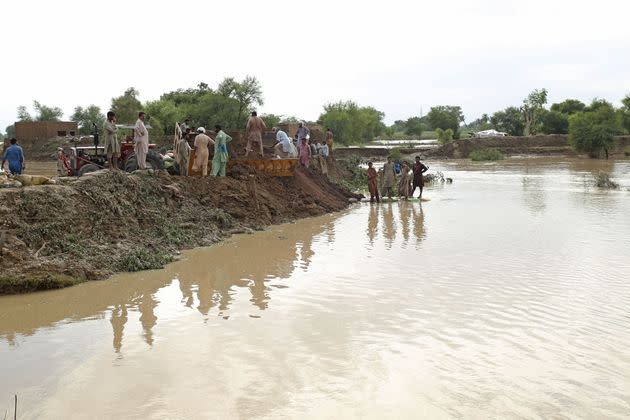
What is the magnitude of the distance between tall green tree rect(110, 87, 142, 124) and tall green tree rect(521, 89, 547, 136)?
40538 mm

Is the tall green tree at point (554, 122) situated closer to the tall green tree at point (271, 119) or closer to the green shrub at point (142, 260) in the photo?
the tall green tree at point (271, 119)

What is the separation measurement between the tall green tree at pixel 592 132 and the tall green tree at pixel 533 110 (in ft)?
53.1

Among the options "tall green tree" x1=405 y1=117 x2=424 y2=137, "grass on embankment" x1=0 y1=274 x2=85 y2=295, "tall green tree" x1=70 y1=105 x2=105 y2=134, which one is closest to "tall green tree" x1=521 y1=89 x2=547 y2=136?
"tall green tree" x1=405 y1=117 x2=424 y2=137

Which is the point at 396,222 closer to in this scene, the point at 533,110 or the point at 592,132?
the point at 592,132

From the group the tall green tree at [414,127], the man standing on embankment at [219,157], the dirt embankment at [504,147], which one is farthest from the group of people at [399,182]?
the tall green tree at [414,127]

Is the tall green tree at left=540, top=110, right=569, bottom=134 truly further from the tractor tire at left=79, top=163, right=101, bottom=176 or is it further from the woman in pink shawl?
the tractor tire at left=79, top=163, right=101, bottom=176

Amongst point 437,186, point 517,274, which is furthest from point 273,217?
point 437,186

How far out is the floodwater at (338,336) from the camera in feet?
16.0

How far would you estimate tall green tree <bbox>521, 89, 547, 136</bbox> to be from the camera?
65.2m

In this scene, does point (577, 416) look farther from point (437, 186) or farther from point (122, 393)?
point (437, 186)

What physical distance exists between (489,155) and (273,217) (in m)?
38.1

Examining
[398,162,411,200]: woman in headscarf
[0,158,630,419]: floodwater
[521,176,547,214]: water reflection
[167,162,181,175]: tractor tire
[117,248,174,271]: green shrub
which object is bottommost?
[0,158,630,419]: floodwater

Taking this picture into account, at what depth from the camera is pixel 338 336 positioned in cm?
638

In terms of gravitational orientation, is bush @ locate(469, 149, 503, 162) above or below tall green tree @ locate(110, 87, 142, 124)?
below
